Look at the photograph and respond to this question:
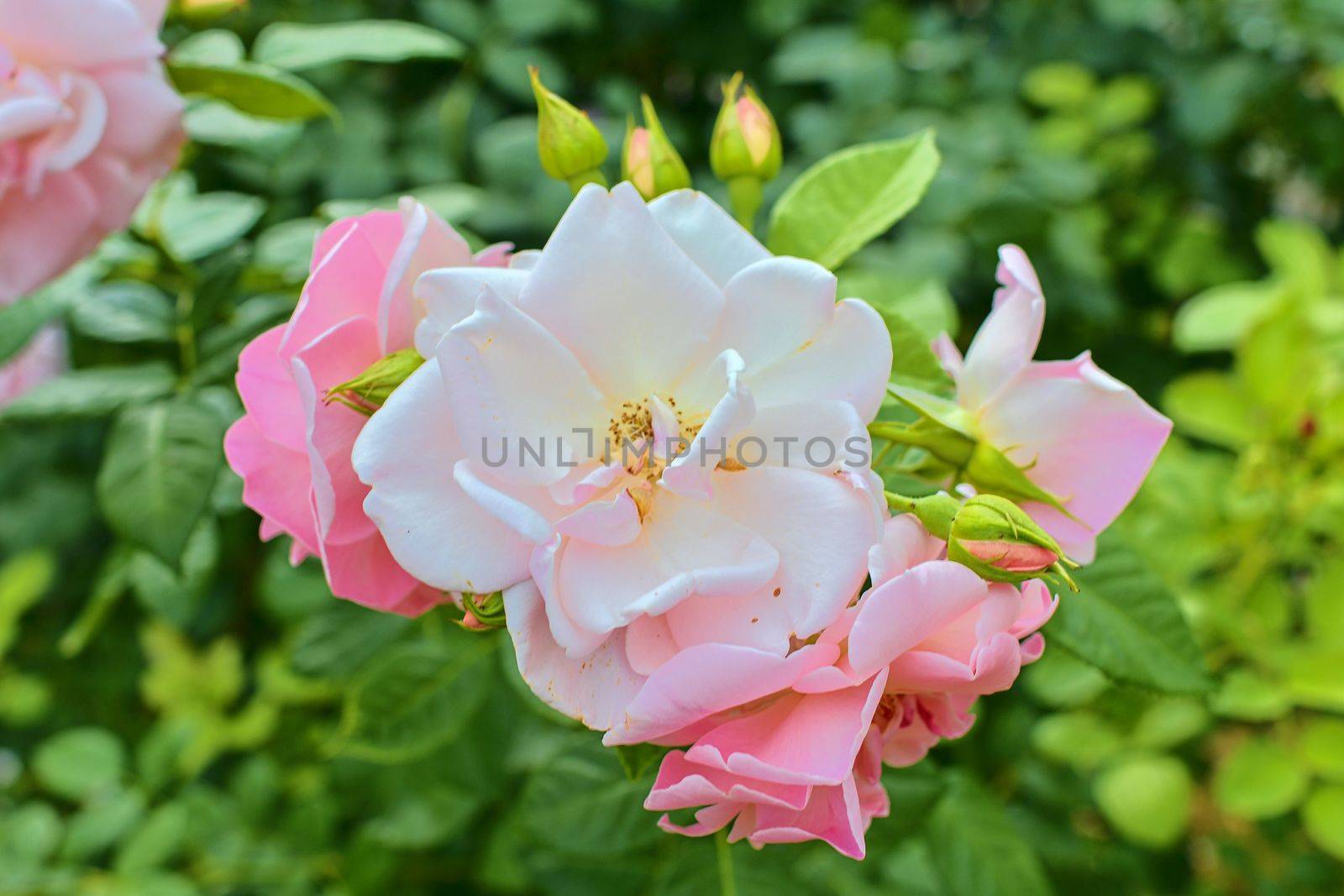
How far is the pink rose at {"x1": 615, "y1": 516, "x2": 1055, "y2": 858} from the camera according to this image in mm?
429

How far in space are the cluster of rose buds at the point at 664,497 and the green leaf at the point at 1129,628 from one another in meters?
0.11

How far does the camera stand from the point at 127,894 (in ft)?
3.90

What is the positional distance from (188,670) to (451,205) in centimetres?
98

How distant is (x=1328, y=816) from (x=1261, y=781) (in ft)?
0.20

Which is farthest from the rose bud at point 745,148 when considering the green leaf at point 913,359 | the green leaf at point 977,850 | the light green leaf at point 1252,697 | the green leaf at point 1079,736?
the green leaf at point 1079,736

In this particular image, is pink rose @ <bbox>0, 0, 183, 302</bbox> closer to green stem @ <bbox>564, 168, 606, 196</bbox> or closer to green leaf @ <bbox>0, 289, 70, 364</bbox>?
green leaf @ <bbox>0, 289, 70, 364</bbox>

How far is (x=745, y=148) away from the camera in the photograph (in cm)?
68

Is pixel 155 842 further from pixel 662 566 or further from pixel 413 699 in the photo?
pixel 662 566

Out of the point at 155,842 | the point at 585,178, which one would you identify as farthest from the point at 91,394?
the point at 155,842

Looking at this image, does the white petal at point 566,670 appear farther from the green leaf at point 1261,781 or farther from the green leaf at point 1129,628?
the green leaf at point 1261,781

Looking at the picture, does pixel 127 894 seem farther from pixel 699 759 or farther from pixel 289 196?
pixel 699 759

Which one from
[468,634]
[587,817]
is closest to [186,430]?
[468,634]

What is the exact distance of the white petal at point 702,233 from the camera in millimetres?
495

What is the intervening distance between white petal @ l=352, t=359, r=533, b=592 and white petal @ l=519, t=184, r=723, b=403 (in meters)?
0.07
